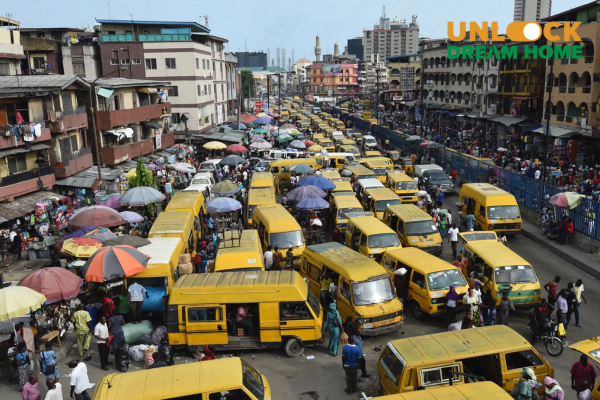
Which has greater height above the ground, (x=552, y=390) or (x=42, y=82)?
(x=42, y=82)

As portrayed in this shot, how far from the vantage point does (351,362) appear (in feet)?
34.9

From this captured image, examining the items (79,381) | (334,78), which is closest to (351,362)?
(79,381)

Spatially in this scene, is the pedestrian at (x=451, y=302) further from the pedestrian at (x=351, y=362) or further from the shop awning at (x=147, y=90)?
the shop awning at (x=147, y=90)

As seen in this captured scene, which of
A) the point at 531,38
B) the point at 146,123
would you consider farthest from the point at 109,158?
the point at 531,38

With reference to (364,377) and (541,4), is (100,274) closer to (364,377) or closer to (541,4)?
(364,377)

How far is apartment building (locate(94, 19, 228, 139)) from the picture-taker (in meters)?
48.4

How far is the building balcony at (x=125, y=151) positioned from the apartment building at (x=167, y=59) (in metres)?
10.8

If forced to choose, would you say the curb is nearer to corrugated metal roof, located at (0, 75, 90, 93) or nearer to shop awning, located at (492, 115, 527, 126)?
corrugated metal roof, located at (0, 75, 90, 93)

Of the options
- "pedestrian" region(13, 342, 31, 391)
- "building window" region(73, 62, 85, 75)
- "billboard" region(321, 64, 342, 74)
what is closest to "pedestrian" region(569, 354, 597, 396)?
"pedestrian" region(13, 342, 31, 391)

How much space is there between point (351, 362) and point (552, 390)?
12.5ft

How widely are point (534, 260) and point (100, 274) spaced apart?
15930 mm

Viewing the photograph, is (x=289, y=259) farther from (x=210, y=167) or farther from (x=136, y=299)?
(x=210, y=167)

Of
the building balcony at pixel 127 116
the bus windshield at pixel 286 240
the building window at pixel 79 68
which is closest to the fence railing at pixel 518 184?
the bus windshield at pixel 286 240

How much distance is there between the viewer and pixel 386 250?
1742cm
